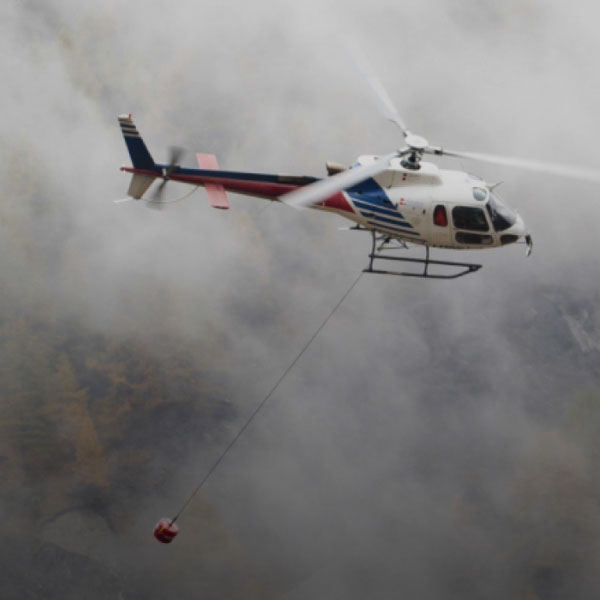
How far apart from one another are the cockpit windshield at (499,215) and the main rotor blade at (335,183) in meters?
2.74

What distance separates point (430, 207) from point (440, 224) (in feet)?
1.60

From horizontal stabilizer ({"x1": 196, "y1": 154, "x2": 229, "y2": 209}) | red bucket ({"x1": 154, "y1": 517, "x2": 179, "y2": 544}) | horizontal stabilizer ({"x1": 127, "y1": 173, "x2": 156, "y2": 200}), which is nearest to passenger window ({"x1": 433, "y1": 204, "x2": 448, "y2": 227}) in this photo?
horizontal stabilizer ({"x1": 196, "y1": 154, "x2": 229, "y2": 209})

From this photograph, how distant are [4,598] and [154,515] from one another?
22131mm

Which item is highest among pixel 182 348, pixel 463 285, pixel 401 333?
pixel 463 285

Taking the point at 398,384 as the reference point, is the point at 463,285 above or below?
above

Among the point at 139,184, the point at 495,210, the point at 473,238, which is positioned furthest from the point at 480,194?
the point at 139,184

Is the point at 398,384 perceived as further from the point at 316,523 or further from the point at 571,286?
the point at 571,286

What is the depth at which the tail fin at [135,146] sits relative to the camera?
18438 mm

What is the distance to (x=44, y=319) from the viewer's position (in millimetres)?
99438

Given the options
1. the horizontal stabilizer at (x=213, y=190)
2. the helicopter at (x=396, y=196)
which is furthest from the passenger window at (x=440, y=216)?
the horizontal stabilizer at (x=213, y=190)

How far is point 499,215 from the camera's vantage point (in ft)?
60.2

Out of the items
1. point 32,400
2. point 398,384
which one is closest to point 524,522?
point 398,384

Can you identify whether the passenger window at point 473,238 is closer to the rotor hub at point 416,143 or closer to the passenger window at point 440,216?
the passenger window at point 440,216

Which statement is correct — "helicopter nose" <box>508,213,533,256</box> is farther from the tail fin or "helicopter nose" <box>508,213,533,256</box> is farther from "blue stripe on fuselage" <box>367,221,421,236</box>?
the tail fin
